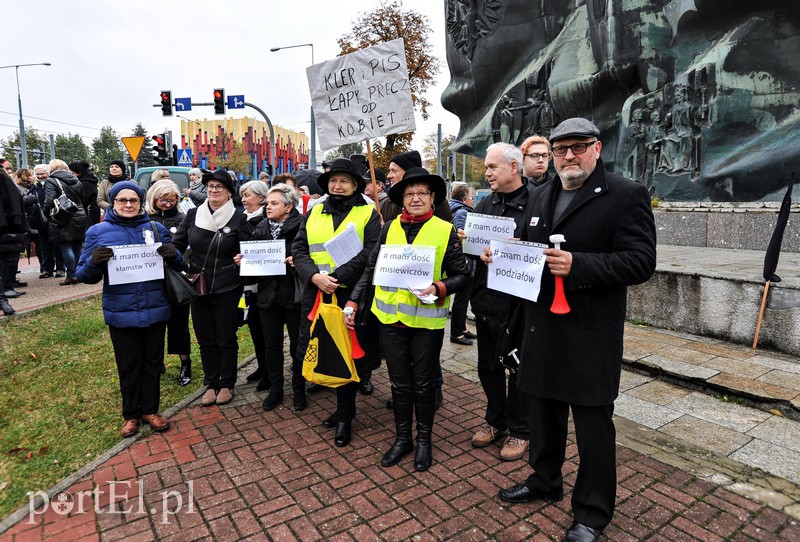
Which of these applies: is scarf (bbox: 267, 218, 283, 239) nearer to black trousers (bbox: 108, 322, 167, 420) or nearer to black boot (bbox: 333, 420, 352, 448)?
black trousers (bbox: 108, 322, 167, 420)

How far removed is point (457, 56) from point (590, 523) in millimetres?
19006

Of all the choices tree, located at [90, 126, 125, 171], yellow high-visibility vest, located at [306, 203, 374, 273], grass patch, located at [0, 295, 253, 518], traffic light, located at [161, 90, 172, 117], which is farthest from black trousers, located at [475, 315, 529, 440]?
tree, located at [90, 126, 125, 171]

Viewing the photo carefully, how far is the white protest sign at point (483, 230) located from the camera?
3.64 meters

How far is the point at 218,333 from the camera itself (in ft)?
15.5

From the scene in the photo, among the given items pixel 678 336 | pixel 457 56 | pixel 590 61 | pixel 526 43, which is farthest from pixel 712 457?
pixel 457 56

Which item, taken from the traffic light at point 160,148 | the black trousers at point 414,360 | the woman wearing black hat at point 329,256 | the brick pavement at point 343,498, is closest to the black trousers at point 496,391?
the brick pavement at point 343,498

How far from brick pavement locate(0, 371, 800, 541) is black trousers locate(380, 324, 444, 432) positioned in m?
0.47

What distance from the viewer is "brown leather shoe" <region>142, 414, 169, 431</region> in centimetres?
416

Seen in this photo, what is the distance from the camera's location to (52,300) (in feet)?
27.8

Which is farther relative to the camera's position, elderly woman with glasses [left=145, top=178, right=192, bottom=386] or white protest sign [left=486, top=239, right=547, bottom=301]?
elderly woman with glasses [left=145, top=178, right=192, bottom=386]

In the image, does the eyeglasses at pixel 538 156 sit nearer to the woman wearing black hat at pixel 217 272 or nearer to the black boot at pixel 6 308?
the woman wearing black hat at pixel 217 272

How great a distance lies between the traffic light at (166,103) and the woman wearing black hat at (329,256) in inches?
789

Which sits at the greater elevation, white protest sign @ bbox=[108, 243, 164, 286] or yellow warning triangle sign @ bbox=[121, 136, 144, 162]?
yellow warning triangle sign @ bbox=[121, 136, 144, 162]

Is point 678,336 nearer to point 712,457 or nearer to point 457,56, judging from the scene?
point 712,457
